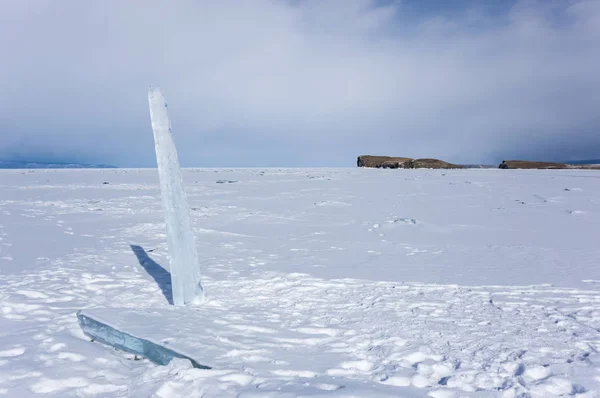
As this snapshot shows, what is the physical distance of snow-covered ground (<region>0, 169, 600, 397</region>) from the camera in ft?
8.93

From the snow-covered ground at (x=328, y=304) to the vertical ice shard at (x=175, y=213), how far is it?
278 millimetres

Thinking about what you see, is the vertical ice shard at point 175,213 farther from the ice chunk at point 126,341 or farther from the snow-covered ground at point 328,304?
the ice chunk at point 126,341

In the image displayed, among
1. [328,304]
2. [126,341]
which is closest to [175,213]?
[126,341]

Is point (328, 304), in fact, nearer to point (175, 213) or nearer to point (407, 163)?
point (175, 213)

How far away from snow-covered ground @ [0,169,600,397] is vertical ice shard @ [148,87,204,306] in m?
0.28

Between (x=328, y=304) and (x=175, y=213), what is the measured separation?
6.78 feet

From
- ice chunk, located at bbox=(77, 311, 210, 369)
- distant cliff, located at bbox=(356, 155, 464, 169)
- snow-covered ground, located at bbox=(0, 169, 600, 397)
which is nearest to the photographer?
snow-covered ground, located at bbox=(0, 169, 600, 397)

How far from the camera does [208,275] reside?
5.41m

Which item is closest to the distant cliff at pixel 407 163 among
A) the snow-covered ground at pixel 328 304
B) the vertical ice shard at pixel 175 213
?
the snow-covered ground at pixel 328 304

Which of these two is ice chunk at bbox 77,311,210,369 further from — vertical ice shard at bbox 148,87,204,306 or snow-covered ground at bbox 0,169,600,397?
vertical ice shard at bbox 148,87,204,306

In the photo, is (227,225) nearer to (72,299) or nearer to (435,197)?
(72,299)

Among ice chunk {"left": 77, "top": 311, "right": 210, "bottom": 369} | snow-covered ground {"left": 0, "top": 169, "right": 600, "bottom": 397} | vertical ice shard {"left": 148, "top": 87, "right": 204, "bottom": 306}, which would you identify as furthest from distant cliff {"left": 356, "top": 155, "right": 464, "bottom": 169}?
ice chunk {"left": 77, "top": 311, "right": 210, "bottom": 369}

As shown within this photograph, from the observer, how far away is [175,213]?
444cm

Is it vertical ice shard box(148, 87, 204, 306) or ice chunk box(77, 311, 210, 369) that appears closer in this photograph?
ice chunk box(77, 311, 210, 369)
